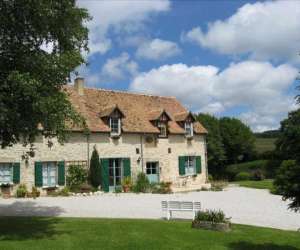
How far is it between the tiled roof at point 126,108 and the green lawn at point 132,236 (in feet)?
47.0

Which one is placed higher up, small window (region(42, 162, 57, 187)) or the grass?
the grass

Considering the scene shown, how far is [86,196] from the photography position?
25.8 metres

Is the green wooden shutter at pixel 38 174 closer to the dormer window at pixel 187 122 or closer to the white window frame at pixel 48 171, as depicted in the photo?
the white window frame at pixel 48 171

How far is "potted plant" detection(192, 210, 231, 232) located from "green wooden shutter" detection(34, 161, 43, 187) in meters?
14.0

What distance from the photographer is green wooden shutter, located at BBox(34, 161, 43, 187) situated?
2659cm

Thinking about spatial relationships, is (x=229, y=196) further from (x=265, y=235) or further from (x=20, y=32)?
(x=20, y=32)

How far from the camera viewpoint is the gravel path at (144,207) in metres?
17.8

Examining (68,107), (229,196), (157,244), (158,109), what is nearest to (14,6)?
(68,107)

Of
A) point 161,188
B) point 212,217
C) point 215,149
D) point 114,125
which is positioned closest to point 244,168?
point 215,149

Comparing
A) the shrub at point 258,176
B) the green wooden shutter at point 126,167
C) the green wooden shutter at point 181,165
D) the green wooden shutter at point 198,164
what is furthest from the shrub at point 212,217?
the shrub at point 258,176

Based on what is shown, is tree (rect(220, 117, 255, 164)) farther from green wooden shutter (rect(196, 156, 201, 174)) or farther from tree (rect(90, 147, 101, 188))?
tree (rect(90, 147, 101, 188))

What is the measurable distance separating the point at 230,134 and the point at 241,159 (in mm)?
3120

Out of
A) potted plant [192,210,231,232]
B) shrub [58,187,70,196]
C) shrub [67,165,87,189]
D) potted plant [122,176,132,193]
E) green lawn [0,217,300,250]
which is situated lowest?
green lawn [0,217,300,250]

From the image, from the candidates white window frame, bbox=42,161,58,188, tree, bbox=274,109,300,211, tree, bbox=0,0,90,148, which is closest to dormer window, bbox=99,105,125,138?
white window frame, bbox=42,161,58,188
